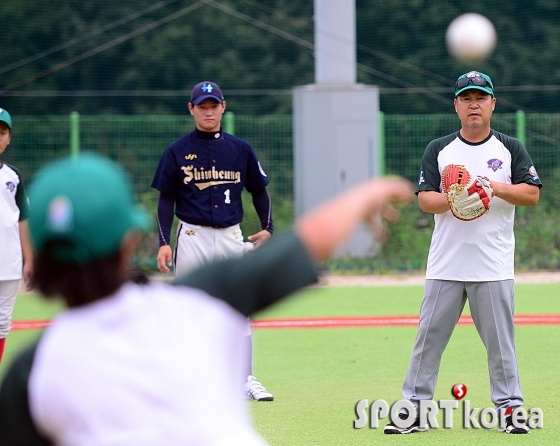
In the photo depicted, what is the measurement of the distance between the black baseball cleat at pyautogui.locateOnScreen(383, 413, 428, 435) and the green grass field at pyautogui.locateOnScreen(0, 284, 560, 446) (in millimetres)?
58

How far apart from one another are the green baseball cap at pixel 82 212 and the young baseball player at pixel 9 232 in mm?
5139

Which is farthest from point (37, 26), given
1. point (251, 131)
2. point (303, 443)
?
point (303, 443)

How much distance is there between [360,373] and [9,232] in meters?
2.92

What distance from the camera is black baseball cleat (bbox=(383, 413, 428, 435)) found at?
19.5 ft

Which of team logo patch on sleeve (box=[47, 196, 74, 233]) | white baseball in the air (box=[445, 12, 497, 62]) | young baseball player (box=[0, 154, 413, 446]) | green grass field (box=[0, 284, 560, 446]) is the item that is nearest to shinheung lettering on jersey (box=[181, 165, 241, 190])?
green grass field (box=[0, 284, 560, 446])

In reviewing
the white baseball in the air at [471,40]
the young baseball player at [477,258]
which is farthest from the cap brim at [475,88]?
the white baseball in the air at [471,40]

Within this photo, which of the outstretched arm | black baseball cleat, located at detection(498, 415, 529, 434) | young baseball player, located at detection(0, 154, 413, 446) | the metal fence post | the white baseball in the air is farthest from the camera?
the metal fence post

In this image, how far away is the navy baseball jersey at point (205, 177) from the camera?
7078mm

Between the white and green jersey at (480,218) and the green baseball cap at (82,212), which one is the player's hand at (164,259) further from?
the green baseball cap at (82,212)

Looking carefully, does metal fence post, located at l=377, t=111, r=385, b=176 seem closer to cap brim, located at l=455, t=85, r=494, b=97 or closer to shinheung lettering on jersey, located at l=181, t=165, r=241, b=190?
shinheung lettering on jersey, located at l=181, t=165, r=241, b=190

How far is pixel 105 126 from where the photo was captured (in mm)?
18234

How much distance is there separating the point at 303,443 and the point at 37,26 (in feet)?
79.5

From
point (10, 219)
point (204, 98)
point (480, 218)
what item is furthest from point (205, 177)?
point (480, 218)

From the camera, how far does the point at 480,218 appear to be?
6.03 meters
